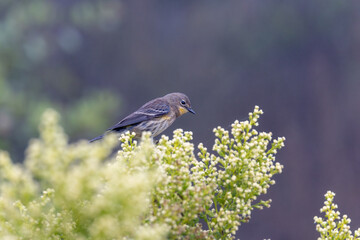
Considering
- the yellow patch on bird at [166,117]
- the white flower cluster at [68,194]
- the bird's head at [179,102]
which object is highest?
the bird's head at [179,102]

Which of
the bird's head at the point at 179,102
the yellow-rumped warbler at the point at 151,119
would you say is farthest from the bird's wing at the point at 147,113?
the bird's head at the point at 179,102

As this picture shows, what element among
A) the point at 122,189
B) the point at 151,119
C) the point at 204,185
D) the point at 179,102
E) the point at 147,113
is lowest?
the point at 122,189

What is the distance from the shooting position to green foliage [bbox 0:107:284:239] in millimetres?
1929

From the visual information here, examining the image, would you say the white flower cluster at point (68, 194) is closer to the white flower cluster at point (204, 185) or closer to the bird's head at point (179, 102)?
the white flower cluster at point (204, 185)

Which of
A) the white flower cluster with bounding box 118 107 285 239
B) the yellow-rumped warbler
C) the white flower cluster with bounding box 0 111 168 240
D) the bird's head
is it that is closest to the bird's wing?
the yellow-rumped warbler

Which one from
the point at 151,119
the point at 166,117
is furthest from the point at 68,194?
the point at 166,117

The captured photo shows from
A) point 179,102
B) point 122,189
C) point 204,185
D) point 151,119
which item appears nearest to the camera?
point 122,189

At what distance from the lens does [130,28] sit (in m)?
15.8

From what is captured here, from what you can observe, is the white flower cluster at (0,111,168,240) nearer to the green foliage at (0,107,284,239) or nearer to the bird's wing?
the green foliage at (0,107,284,239)

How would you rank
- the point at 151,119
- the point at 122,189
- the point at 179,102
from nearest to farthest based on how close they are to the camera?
the point at 122,189 < the point at 151,119 < the point at 179,102

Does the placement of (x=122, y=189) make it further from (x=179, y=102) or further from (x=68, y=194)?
(x=179, y=102)

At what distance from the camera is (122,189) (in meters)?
1.90

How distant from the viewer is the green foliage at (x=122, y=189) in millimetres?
1929

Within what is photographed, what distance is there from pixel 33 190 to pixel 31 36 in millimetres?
11361
